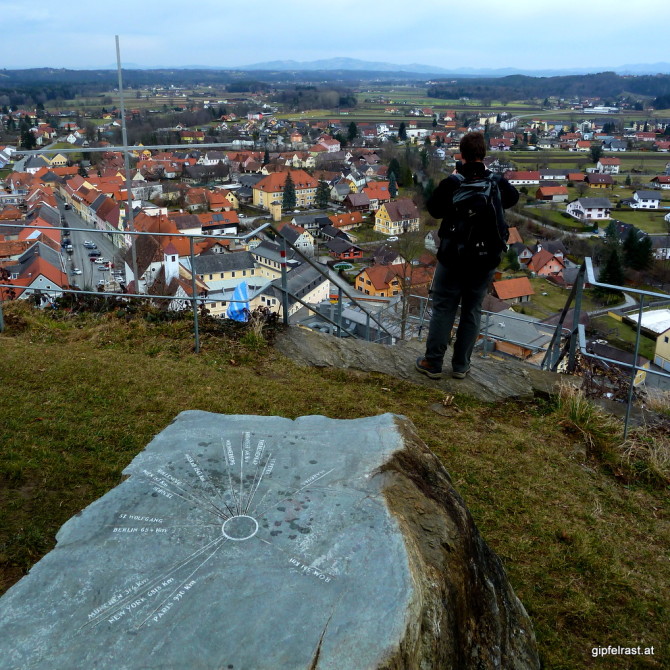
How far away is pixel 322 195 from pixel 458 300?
57.2m

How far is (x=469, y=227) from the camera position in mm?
4328

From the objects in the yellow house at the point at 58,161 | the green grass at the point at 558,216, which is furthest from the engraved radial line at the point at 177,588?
the yellow house at the point at 58,161

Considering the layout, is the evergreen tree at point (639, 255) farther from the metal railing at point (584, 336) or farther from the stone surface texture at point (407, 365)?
the stone surface texture at point (407, 365)

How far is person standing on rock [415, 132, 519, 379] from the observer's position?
4.26m

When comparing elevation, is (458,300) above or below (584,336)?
above

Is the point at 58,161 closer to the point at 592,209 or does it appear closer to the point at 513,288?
the point at 513,288

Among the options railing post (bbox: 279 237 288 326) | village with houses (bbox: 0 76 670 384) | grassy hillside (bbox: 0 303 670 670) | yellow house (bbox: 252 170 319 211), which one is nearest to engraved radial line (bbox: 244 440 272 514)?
grassy hillside (bbox: 0 303 670 670)

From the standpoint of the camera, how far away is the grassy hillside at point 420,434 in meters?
3.12

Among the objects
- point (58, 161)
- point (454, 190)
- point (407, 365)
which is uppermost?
point (454, 190)

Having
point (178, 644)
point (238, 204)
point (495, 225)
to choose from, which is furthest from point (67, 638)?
point (238, 204)

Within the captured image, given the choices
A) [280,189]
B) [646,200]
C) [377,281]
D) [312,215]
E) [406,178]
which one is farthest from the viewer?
[406,178]

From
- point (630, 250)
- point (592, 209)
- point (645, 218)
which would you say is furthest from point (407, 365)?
point (645, 218)

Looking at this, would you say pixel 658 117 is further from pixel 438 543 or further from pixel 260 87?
pixel 438 543

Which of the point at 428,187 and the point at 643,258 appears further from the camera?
the point at 428,187
